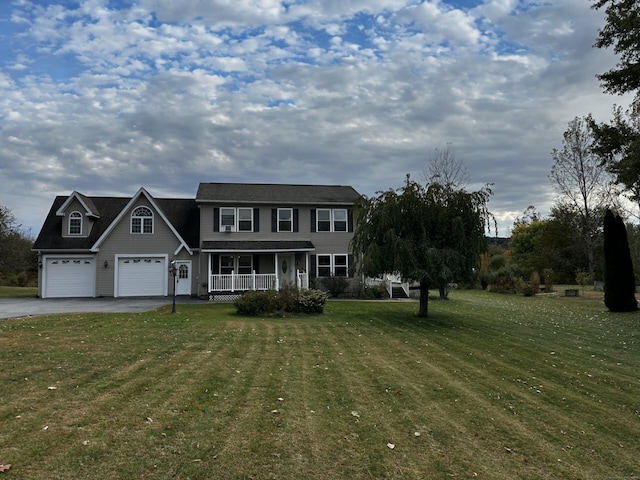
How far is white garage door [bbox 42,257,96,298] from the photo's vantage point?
25.1 metres

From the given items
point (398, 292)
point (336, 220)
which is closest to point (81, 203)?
point (336, 220)

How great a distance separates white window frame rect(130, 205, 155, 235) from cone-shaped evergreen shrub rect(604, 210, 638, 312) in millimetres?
24475

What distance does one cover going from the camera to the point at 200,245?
25703mm

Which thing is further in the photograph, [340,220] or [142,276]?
[340,220]

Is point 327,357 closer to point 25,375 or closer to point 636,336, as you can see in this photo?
point 25,375

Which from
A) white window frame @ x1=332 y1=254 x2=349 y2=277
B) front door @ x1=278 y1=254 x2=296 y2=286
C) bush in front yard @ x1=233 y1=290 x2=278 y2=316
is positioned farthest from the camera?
white window frame @ x1=332 y1=254 x2=349 y2=277

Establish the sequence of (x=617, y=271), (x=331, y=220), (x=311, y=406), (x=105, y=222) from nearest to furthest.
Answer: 1. (x=311, y=406)
2. (x=617, y=271)
3. (x=105, y=222)
4. (x=331, y=220)

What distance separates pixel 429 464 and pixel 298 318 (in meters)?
11.6

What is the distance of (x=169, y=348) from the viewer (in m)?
9.68

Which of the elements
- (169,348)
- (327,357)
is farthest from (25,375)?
(327,357)

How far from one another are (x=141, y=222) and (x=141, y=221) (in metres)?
0.06

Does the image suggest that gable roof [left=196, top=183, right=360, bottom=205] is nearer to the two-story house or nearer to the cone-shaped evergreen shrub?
the two-story house

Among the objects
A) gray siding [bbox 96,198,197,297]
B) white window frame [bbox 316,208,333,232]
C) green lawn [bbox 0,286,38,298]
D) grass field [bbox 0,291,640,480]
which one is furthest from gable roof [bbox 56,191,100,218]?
grass field [bbox 0,291,640,480]

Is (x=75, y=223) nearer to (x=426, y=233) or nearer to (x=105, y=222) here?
(x=105, y=222)
